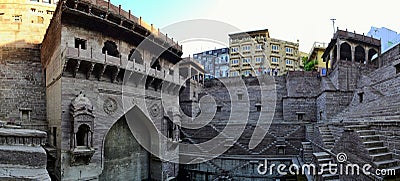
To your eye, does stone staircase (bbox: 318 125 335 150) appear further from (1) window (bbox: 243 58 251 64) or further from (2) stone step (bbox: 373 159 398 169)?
(1) window (bbox: 243 58 251 64)

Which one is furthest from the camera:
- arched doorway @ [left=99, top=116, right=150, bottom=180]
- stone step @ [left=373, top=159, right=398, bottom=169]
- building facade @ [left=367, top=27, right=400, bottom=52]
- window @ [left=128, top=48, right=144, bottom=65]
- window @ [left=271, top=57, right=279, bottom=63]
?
window @ [left=271, top=57, right=279, bottom=63]

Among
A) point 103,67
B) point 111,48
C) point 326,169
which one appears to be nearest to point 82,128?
point 103,67

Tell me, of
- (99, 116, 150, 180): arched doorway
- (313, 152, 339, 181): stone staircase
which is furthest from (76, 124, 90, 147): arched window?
(313, 152, 339, 181): stone staircase

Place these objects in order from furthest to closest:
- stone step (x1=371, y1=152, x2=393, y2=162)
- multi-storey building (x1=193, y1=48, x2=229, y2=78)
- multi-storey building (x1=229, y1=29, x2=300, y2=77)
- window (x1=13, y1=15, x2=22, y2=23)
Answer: multi-storey building (x1=193, y1=48, x2=229, y2=78) < multi-storey building (x1=229, y1=29, x2=300, y2=77) < window (x1=13, y1=15, x2=22, y2=23) < stone step (x1=371, y1=152, x2=393, y2=162)

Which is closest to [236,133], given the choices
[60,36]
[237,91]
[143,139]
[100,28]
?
[237,91]

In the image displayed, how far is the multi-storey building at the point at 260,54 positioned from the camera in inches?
1698

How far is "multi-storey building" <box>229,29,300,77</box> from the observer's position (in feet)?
141

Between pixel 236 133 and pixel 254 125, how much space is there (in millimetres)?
1632

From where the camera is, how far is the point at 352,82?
68.0 ft

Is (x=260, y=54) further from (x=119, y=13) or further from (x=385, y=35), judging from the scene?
(x=119, y=13)

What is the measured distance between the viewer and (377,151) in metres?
7.28

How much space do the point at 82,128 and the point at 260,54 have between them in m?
34.5

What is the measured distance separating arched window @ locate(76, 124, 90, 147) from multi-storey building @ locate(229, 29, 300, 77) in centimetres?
3306

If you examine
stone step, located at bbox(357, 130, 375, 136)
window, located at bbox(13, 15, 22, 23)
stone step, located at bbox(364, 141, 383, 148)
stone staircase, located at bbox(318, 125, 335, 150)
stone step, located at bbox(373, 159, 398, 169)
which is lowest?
stone staircase, located at bbox(318, 125, 335, 150)
